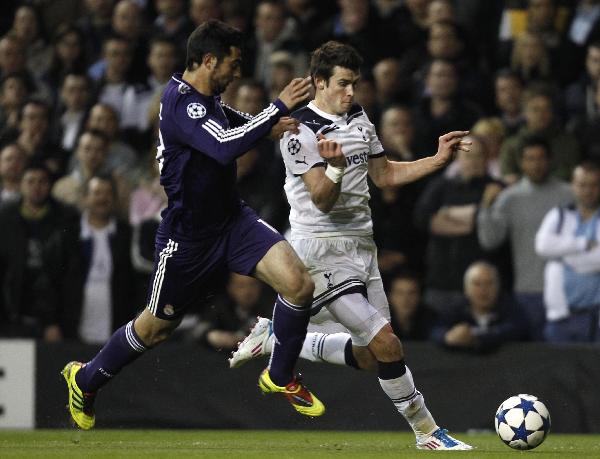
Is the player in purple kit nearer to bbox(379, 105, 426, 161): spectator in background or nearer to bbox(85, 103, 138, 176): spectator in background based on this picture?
bbox(379, 105, 426, 161): spectator in background

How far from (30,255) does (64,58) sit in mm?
3471

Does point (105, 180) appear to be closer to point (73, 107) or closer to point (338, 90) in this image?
point (73, 107)

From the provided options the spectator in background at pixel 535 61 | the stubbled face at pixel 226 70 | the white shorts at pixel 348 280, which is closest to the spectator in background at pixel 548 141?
the spectator in background at pixel 535 61

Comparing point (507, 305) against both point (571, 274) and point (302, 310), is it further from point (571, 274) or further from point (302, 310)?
point (302, 310)

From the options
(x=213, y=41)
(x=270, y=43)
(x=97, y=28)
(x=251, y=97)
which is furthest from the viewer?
(x=97, y=28)

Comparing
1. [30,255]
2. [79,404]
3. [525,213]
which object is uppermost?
[525,213]

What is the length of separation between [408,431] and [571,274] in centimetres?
193

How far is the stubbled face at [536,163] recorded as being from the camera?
12.2 metres

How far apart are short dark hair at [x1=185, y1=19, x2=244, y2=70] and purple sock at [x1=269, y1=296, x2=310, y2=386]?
1.56 m

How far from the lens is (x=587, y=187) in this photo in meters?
11.8

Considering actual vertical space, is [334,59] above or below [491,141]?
above

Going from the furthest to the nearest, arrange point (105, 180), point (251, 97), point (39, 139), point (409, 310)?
point (39, 139), point (251, 97), point (105, 180), point (409, 310)

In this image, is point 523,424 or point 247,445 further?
point 247,445

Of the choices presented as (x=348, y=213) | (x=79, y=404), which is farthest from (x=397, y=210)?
(x=79, y=404)
